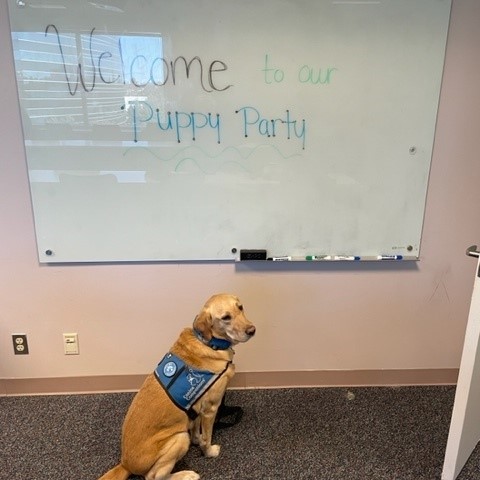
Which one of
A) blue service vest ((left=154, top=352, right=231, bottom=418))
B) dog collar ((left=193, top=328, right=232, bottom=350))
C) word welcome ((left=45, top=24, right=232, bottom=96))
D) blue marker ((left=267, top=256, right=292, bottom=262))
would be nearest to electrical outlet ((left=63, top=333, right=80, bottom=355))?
blue service vest ((left=154, top=352, right=231, bottom=418))

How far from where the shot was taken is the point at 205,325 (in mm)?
1543

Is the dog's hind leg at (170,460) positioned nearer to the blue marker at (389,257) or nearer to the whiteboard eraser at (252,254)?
the whiteboard eraser at (252,254)

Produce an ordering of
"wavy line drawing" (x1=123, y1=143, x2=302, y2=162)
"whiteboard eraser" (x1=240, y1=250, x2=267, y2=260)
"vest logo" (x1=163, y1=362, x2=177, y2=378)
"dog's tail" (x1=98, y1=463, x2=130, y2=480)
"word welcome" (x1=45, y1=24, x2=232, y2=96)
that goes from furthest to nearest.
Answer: "whiteboard eraser" (x1=240, y1=250, x2=267, y2=260), "wavy line drawing" (x1=123, y1=143, x2=302, y2=162), "word welcome" (x1=45, y1=24, x2=232, y2=96), "vest logo" (x1=163, y1=362, x2=177, y2=378), "dog's tail" (x1=98, y1=463, x2=130, y2=480)

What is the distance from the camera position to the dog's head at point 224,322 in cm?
150

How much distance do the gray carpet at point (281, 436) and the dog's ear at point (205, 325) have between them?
54cm

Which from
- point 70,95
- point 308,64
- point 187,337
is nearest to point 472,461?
point 187,337

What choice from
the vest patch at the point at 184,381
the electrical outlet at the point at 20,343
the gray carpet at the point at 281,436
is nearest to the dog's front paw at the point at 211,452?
the gray carpet at the point at 281,436

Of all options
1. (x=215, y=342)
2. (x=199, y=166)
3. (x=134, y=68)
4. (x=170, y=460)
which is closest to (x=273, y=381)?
(x=215, y=342)

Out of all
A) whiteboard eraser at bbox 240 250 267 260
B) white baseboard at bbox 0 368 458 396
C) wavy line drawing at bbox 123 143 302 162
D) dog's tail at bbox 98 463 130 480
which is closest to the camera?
dog's tail at bbox 98 463 130 480

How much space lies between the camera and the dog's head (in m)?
1.50

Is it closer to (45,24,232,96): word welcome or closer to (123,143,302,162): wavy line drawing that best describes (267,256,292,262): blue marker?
(123,143,302,162): wavy line drawing

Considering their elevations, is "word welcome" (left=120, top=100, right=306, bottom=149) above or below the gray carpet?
above

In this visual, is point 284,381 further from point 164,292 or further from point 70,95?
point 70,95

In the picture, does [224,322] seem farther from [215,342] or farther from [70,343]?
[70,343]
